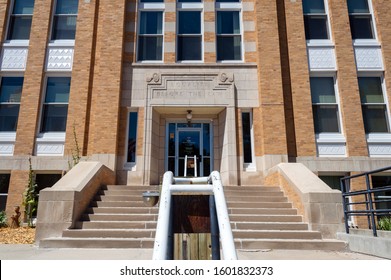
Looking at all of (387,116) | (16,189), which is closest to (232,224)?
(16,189)

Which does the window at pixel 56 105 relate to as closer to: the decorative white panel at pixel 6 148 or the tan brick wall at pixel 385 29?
the decorative white panel at pixel 6 148

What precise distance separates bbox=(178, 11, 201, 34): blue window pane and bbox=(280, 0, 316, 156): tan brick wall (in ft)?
12.9

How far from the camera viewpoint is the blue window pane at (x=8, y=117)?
11641mm

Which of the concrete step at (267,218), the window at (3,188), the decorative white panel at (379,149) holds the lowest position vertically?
the concrete step at (267,218)

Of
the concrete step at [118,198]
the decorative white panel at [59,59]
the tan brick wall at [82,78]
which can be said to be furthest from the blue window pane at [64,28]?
the concrete step at [118,198]

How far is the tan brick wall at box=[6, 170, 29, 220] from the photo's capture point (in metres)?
10.4

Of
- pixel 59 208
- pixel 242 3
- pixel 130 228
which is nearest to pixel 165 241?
pixel 130 228

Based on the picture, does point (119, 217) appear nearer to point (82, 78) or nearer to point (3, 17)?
point (82, 78)

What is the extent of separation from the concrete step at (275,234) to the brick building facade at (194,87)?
4.13 metres

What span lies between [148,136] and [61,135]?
3591 millimetres

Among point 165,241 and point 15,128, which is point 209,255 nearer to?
point 165,241

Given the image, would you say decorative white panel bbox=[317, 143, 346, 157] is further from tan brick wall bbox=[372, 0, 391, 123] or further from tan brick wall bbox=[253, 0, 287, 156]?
tan brick wall bbox=[372, 0, 391, 123]

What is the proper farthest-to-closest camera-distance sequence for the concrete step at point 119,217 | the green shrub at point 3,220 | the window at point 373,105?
the window at point 373,105, the green shrub at point 3,220, the concrete step at point 119,217

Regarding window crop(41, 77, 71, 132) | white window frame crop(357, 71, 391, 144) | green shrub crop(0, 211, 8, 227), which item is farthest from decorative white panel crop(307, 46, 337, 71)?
green shrub crop(0, 211, 8, 227)
